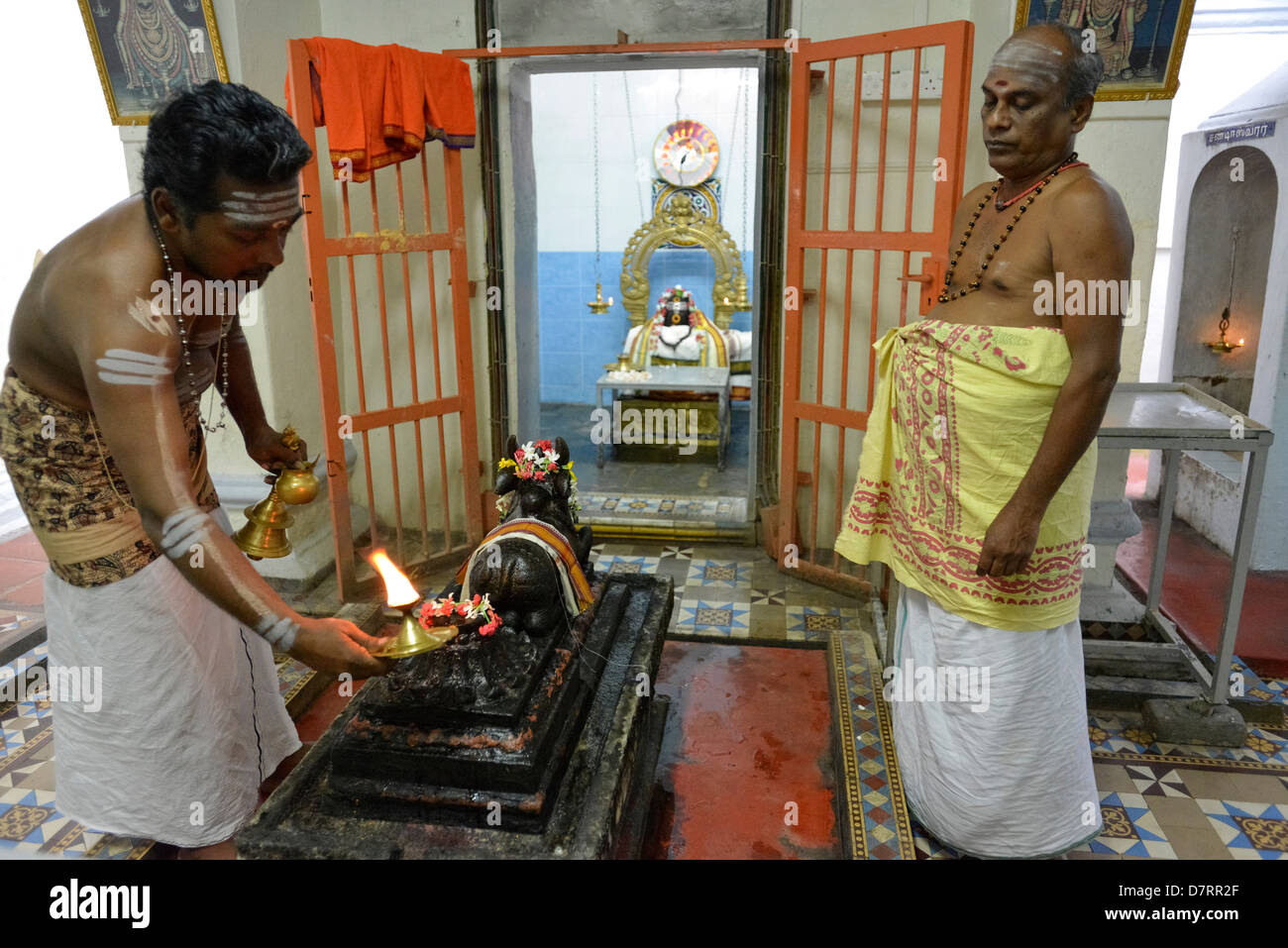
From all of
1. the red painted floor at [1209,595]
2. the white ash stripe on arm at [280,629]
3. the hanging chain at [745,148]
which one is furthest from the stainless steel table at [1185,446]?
the hanging chain at [745,148]

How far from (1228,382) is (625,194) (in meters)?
5.85

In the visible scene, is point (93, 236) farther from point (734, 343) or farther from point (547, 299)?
point (547, 299)

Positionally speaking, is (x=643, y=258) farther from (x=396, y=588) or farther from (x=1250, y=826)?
(x=396, y=588)

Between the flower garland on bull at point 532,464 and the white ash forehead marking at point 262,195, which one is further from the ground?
the white ash forehead marking at point 262,195

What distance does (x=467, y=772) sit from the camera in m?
2.32

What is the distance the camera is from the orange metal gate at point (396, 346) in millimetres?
4242

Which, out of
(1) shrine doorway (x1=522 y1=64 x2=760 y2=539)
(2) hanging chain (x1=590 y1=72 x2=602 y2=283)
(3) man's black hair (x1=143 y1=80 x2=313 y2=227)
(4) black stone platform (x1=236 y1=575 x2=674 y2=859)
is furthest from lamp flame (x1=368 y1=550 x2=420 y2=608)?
(2) hanging chain (x1=590 y1=72 x2=602 y2=283)

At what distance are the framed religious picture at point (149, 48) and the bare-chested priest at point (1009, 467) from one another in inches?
135

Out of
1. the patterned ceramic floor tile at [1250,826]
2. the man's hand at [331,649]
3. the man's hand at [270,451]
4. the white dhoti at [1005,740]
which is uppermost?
the man's hand at [270,451]

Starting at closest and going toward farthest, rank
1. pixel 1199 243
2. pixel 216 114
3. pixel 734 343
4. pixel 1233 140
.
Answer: pixel 216 114
pixel 1233 140
pixel 1199 243
pixel 734 343

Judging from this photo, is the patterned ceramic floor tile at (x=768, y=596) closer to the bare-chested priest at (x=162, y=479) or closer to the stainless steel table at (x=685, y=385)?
the bare-chested priest at (x=162, y=479)

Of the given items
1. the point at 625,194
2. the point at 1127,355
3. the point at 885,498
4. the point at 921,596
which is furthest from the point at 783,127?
the point at 625,194

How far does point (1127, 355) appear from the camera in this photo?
13.8 feet

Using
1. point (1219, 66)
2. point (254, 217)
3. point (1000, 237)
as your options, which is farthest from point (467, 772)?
point (1219, 66)
